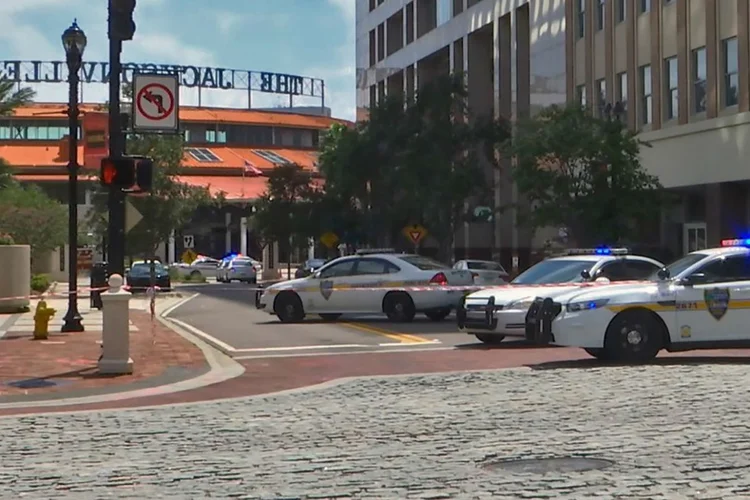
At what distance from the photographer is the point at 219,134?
115688 millimetres

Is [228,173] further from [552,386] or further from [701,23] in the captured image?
[552,386]

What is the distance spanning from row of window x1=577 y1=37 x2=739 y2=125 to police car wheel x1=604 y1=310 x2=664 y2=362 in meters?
21.4

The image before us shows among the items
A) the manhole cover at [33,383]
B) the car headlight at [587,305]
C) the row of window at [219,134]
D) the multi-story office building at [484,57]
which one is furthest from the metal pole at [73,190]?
the row of window at [219,134]

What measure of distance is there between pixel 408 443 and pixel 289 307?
19040 millimetres

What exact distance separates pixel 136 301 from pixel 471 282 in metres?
20.2

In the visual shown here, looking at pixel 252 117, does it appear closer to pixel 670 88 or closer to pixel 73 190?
pixel 670 88

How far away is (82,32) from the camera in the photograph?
85.1 feet

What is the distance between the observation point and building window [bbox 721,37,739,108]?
1457 inches

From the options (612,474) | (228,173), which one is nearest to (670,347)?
(612,474)

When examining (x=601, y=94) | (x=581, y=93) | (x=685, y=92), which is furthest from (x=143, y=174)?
(x=581, y=93)

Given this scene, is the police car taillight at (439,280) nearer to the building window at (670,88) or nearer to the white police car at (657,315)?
the white police car at (657,315)

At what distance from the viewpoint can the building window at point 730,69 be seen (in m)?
37.0

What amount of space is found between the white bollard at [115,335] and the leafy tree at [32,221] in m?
34.7

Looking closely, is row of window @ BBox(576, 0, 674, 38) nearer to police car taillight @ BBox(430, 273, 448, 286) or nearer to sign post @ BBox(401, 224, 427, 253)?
sign post @ BBox(401, 224, 427, 253)
